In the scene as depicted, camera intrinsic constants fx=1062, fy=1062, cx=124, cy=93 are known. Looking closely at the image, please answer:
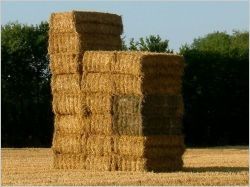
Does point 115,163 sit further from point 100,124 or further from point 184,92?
point 184,92

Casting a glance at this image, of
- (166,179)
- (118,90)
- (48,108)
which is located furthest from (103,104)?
(48,108)

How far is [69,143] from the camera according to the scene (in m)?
25.1

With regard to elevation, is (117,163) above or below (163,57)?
below

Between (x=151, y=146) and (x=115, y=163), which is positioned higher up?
(x=151, y=146)

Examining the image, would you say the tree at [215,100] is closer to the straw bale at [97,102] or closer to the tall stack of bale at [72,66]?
the tall stack of bale at [72,66]

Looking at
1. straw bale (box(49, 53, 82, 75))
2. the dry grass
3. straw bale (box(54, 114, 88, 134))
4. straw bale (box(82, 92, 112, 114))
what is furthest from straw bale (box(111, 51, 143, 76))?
the dry grass

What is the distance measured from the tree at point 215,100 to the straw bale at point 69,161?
72.2 ft

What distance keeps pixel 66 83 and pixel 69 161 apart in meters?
1.85

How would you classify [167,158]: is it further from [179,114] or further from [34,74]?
[34,74]

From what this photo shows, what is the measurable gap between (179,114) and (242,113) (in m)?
24.3

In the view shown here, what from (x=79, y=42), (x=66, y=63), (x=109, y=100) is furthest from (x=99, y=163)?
(x=79, y=42)

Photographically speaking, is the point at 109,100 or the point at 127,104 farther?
the point at 109,100

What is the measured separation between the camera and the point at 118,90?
2380cm

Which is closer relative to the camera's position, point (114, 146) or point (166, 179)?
point (166, 179)
